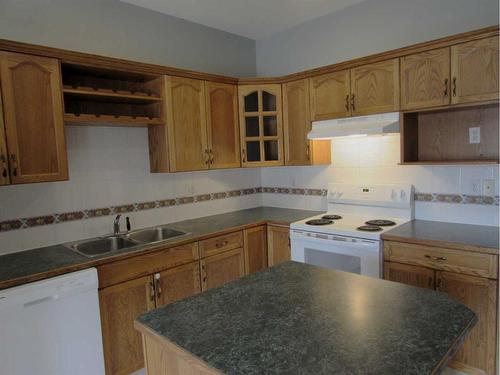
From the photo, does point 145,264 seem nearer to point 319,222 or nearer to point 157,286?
point 157,286

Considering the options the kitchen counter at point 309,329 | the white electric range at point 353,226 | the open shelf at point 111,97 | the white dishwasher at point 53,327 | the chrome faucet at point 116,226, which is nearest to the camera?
the kitchen counter at point 309,329

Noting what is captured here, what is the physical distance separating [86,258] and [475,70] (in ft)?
8.89

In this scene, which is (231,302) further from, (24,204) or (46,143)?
(24,204)

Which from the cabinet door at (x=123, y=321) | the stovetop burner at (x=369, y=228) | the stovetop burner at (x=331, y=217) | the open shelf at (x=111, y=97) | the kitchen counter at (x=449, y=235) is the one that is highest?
the open shelf at (x=111, y=97)

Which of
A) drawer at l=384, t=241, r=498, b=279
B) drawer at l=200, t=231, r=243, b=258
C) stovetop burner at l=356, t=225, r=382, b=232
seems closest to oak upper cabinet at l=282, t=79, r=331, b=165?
stovetop burner at l=356, t=225, r=382, b=232

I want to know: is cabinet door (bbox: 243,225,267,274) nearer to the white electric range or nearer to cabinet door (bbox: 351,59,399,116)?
the white electric range

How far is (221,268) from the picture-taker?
291cm

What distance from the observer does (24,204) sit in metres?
2.40

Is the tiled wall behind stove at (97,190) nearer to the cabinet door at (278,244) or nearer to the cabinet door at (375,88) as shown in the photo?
the cabinet door at (278,244)

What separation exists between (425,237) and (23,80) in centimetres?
269

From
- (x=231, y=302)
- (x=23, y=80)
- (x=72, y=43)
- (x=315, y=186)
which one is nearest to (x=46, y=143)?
(x=23, y=80)

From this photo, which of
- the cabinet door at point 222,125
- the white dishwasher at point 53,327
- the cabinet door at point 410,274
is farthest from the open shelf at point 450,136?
the white dishwasher at point 53,327

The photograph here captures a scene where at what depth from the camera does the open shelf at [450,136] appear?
248 cm

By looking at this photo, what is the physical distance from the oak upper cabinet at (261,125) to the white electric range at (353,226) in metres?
0.67
